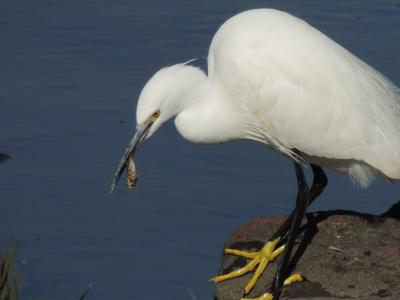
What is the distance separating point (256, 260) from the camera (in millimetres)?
7223

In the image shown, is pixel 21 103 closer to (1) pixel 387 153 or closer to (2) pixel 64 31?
(2) pixel 64 31

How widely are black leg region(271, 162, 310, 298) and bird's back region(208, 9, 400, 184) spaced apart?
20cm

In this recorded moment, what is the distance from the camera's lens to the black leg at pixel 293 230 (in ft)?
22.6

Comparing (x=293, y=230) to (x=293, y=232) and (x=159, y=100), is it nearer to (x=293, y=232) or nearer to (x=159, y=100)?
(x=293, y=232)

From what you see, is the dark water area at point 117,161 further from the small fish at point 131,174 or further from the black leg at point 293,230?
the small fish at point 131,174

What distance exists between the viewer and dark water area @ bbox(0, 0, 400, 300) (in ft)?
27.1

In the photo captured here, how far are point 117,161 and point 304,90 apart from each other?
2.57 meters

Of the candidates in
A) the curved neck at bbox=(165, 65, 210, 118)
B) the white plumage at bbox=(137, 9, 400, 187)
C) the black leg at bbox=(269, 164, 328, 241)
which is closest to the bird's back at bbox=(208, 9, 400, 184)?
the white plumage at bbox=(137, 9, 400, 187)

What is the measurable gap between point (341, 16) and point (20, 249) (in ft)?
14.0

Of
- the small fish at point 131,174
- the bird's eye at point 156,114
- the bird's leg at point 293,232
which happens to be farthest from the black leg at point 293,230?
the bird's eye at point 156,114

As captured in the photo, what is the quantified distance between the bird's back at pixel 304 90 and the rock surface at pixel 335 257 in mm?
396

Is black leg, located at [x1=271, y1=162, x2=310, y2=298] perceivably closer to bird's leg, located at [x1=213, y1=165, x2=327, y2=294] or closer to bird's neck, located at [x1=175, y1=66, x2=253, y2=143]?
bird's leg, located at [x1=213, y1=165, x2=327, y2=294]

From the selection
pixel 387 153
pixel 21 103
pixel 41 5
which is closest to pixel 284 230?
pixel 387 153

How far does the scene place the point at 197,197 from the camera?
886cm
